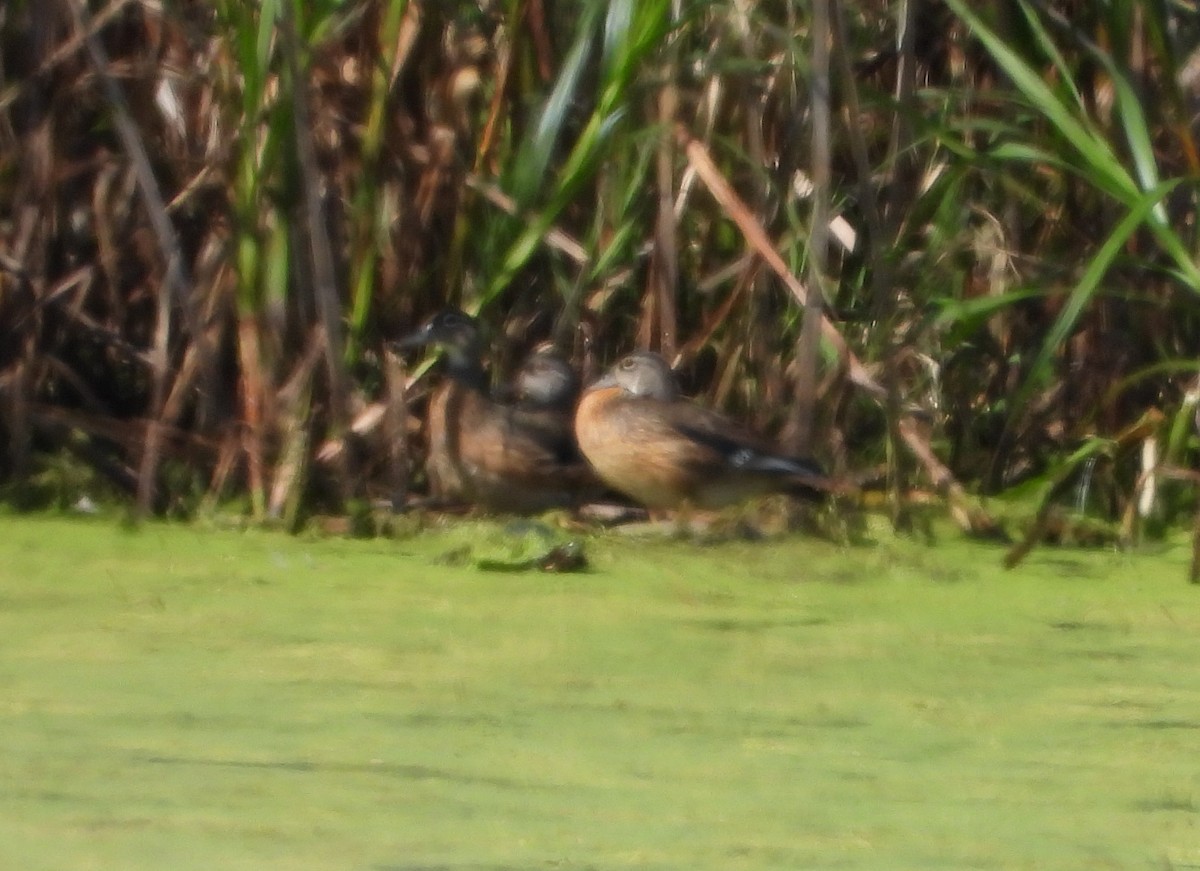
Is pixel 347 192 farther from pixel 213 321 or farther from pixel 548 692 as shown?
pixel 548 692

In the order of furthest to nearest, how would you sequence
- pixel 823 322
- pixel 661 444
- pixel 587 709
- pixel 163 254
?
1. pixel 661 444
2. pixel 163 254
3. pixel 823 322
4. pixel 587 709

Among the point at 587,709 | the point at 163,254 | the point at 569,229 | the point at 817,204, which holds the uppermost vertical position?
the point at 817,204

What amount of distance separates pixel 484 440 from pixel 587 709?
2.73 m

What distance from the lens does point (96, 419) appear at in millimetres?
5160

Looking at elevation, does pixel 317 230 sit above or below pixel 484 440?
above

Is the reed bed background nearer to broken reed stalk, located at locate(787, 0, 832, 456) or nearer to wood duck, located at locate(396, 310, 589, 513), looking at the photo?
broken reed stalk, located at locate(787, 0, 832, 456)

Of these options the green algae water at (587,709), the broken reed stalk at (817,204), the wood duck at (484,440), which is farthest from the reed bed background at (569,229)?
the green algae water at (587,709)

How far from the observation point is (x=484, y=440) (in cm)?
587

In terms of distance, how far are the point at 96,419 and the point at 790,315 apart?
1583mm

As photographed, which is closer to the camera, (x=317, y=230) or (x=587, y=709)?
(x=587, y=709)

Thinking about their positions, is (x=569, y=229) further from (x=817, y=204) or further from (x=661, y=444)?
(x=817, y=204)

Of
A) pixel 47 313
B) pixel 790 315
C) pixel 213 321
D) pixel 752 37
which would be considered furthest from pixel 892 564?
pixel 47 313

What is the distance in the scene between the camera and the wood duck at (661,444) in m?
5.44

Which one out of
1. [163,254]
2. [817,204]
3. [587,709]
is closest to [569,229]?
[817,204]
